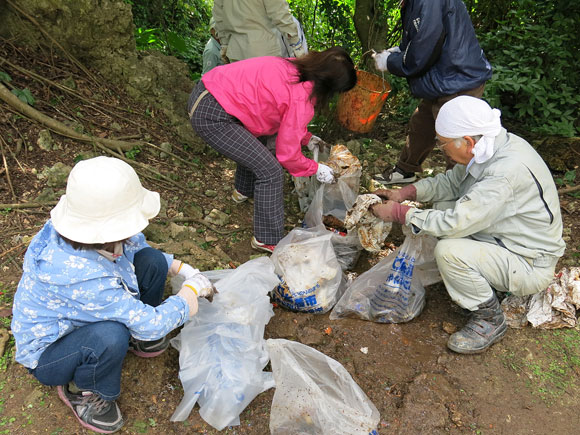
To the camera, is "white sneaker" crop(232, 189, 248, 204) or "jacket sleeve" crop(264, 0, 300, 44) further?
"white sneaker" crop(232, 189, 248, 204)

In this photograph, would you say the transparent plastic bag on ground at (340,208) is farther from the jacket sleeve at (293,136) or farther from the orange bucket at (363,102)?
the orange bucket at (363,102)

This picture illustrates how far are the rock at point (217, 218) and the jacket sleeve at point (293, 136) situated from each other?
750mm

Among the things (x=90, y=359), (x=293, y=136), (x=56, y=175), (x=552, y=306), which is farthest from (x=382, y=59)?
(x=90, y=359)

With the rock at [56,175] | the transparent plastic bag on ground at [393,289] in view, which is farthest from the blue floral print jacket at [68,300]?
the rock at [56,175]

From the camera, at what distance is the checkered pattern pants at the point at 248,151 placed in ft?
8.25

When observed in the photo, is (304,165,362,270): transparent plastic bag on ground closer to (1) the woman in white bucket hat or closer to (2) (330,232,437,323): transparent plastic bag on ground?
(2) (330,232,437,323): transparent plastic bag on ground

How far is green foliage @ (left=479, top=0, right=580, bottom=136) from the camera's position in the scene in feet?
11.7

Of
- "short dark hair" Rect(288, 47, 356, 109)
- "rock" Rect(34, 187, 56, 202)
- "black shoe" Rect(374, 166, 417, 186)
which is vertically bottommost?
"black shoe" Rect(374, 166, 417, 186)

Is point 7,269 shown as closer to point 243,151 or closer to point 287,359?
point 243,151

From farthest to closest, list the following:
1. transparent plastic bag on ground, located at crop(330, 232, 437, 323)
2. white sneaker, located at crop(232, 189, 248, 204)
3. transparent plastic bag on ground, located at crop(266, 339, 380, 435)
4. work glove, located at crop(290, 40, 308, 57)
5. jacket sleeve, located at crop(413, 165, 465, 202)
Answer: work glove, located at crop(290, 40, 308, 57) → white sneaker, located at crop(232, 189, 248, 204) → jacket sleeve, located at crop(413, 165, 465, 202) → transparent plastic bag on ground, located at crop(330, 232, 437, 323) → transparent plastic bag on ground, located at crop(266, 339, 380, 435)

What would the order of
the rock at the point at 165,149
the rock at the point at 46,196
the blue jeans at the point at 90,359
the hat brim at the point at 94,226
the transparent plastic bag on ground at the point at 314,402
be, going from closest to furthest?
the hat brim at the point at 94,226, the blue jeans at the point at 90,359, the transparent plastic bag on ground at the point at 314,402, the rock at the point at 46,196, the rock at the point at 165,149

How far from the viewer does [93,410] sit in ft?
5.57

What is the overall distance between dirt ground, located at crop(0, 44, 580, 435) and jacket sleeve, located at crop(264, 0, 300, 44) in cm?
112

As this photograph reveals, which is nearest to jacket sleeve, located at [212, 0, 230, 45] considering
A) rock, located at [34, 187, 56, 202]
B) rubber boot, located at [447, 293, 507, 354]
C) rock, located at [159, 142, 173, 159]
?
rock, located at [159, 142, 173, 159]
